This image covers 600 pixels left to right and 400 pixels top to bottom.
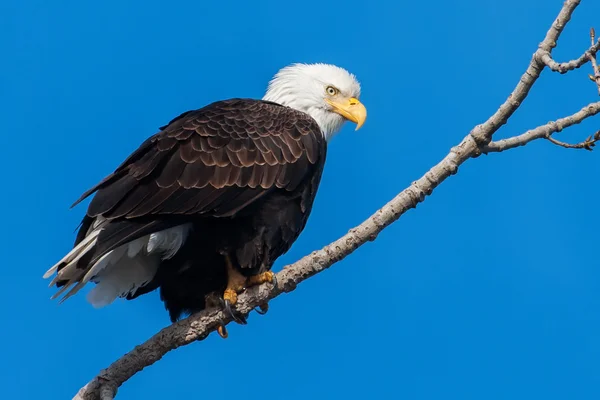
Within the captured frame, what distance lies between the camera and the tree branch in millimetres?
5379

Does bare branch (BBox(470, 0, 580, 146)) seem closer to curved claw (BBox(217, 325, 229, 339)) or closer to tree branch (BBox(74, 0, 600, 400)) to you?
tree branch (BBox(74, 0, 600, 400))

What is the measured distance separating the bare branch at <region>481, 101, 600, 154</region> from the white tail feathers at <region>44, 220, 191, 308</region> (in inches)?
84.5

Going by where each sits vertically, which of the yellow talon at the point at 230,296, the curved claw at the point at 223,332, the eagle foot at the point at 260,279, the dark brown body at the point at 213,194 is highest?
the dark brown body at the point at 213,194

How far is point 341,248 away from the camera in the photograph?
19.1ft

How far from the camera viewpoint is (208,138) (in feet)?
21.4

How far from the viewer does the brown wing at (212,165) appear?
614cm

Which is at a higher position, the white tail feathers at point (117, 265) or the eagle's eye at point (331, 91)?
the eagle's eye at point (331, 91)

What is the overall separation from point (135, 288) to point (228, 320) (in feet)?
2.41

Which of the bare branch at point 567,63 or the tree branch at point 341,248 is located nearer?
the bare branch at point 567,63

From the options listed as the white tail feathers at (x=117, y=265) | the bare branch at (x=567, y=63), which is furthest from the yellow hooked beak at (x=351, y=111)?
the bare branch at (x=567, y=63)

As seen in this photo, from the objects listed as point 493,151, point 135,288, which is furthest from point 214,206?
point 493,151

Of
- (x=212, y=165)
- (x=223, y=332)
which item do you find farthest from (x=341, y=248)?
(x=223, y=332)

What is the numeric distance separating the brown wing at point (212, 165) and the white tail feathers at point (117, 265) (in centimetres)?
22

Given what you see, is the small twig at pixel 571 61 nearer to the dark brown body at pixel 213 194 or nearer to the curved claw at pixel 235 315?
the dark brown body at pixel 213 194
